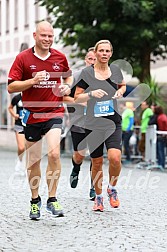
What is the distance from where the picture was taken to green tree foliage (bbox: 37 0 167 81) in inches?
870

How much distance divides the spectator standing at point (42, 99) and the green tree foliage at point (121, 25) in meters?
13.9

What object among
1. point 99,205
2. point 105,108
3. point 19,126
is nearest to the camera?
point 105,108

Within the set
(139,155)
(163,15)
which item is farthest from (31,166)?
(163,15)

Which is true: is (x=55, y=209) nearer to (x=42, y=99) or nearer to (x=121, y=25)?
(x=42, y=99)

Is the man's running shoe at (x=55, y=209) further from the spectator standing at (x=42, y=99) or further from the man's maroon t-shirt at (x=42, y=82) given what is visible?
the man's maroon t-shirt at (x=42, y=82)

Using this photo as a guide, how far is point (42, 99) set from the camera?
25.9 feet

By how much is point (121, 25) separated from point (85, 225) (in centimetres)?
1556

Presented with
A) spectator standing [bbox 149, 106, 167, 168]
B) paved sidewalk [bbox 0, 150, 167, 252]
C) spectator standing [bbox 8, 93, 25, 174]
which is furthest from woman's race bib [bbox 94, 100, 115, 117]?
spectator standing [bbox 149, 106, 167, 168]

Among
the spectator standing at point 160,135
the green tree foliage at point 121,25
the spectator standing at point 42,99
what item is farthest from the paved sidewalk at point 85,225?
the green tree foliage at point 121,25

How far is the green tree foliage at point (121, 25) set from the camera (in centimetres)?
2211

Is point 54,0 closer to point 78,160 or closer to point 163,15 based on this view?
point 163,15

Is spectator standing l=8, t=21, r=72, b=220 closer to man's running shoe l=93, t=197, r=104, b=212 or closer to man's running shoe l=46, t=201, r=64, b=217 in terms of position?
man's running shoe l=46, t=201, r=64, b=217

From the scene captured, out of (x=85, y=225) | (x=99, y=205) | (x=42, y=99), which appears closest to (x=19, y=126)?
(x=99, y=205)

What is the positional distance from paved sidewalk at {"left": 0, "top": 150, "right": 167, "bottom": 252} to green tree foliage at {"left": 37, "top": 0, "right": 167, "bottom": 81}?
10904mm
